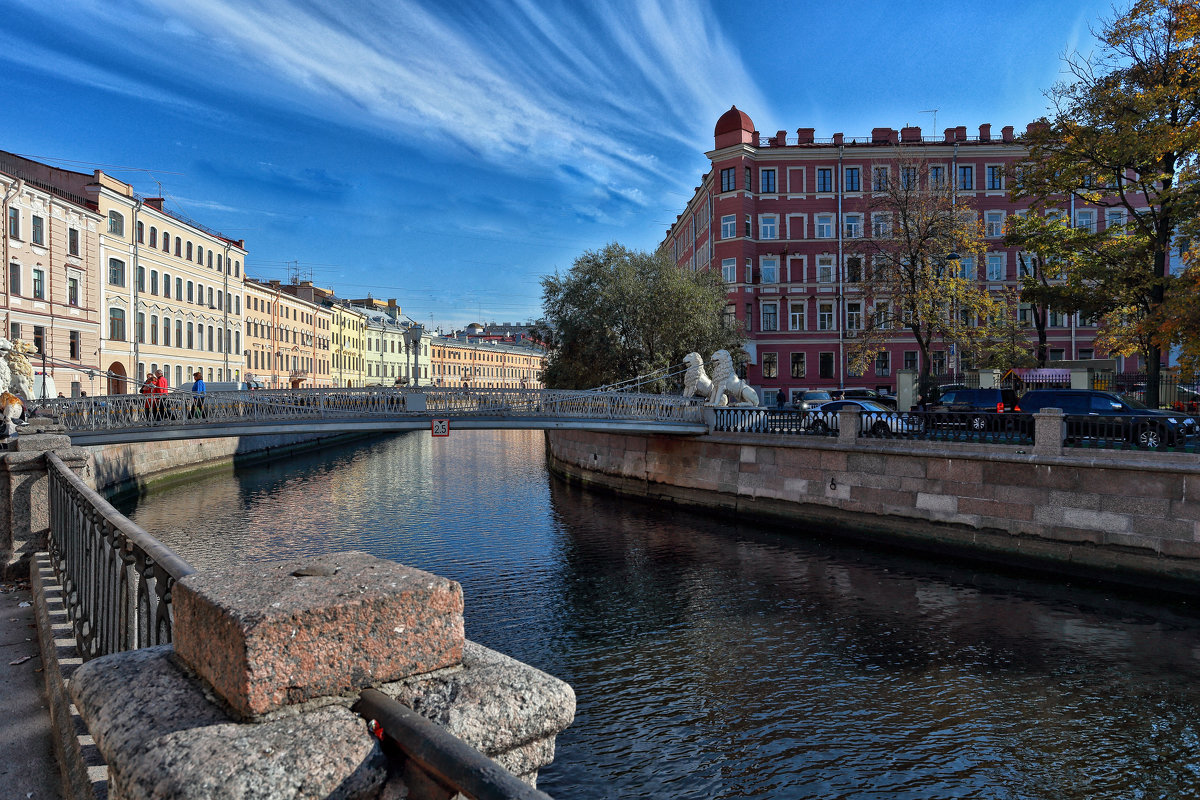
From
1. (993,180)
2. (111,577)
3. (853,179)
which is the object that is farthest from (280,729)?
(993,180)

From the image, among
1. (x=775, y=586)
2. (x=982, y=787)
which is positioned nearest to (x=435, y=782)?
(x=982, y=787)

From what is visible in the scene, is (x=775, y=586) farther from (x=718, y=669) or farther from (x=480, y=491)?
(x=480, y=491)

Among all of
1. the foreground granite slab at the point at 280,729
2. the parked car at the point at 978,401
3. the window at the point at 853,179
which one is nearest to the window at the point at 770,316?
the window at the point at 853,179

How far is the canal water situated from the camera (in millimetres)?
7539

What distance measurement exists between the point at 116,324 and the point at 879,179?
37400 millimetres

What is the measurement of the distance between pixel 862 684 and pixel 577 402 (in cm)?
1373

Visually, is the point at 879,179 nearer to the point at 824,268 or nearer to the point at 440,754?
the point at 824,268

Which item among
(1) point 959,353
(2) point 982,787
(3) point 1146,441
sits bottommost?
(2) point 982,787

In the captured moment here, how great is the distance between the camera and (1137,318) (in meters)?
22.3

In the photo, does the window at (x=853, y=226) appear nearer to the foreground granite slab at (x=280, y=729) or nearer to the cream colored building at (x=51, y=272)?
the cream colored building at (x=51, y=272)

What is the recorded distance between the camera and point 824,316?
42.8 metres

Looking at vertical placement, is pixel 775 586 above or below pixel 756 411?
below

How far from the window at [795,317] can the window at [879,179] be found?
7053 mm

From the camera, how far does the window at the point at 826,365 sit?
42.5m
